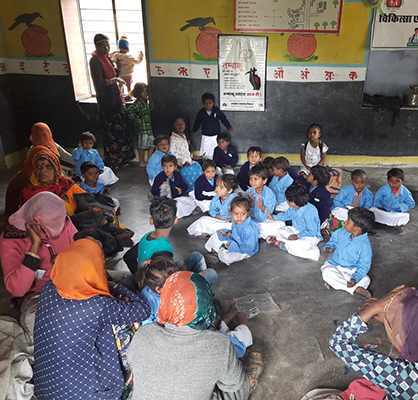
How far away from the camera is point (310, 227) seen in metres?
4.14

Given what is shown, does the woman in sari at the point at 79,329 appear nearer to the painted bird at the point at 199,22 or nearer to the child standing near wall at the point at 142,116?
the child standing near wall at the point at 142,116

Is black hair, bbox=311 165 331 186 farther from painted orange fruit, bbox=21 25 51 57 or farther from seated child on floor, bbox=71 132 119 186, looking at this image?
painted orange fruit, bbox=21 25 51 57

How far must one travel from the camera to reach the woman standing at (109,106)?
618 centimetres

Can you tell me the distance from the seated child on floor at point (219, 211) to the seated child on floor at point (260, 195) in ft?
0.72

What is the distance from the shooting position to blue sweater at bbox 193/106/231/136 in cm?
639

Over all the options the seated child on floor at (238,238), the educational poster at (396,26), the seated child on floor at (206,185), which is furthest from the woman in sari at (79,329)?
the educational poster at (396,26)

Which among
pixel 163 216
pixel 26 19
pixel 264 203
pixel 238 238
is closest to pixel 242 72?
pixel 264 203

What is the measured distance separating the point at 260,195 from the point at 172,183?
1219 millimetres

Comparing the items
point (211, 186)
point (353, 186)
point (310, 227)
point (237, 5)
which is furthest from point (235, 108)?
point (310, 227)

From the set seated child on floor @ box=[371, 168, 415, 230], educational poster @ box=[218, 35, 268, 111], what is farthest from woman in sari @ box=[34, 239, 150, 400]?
educational poster @ box=[218, 35, 268, 111]

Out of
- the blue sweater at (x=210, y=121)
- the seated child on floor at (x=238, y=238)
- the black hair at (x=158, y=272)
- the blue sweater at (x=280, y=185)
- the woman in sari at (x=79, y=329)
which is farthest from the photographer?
the blue sweater at (x=210, y=121)

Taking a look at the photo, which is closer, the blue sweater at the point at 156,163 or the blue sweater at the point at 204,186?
the blue sweater at the point at 204,186

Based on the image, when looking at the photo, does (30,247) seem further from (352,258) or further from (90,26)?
(90,26)

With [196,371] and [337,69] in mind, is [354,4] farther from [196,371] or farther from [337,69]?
[196,371]
